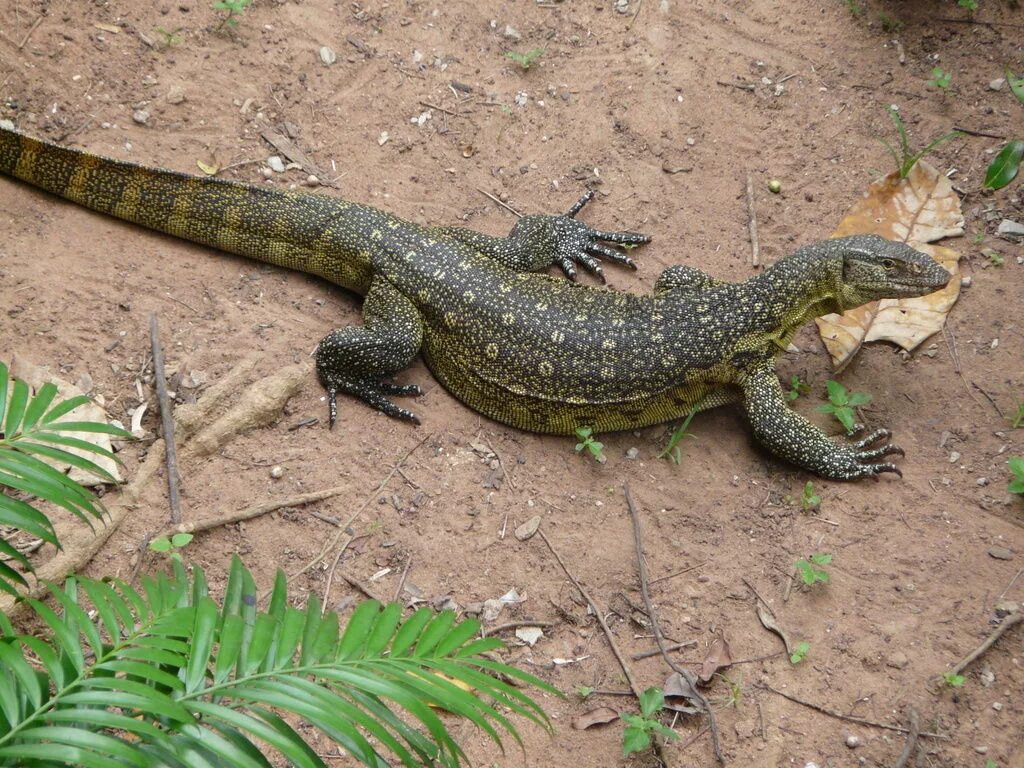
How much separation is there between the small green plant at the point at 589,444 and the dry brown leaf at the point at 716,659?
1.45 metres

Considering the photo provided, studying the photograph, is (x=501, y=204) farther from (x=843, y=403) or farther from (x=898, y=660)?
(x=898, y=660)

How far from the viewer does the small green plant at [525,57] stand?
7754mm

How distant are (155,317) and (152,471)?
1250mm

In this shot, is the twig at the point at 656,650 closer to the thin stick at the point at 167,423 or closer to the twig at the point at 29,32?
the thin stick at the point at 167,423

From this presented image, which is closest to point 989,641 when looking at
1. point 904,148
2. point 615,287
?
point 615,287

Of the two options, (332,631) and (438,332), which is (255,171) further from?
(332,631)

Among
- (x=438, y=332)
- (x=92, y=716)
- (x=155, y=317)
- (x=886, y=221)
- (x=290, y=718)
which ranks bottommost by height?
(x=290, y=718)

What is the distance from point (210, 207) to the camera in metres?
6.34

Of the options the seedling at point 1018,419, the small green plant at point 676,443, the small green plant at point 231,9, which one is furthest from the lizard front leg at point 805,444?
the small green plant at point 231,9

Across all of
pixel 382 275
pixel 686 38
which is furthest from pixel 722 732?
pixel 686 38

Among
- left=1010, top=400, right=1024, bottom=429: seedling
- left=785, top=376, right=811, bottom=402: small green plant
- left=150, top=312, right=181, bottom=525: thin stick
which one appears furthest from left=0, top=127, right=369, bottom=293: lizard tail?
left=1010, top=400, right=1024, bottom=429: seedling

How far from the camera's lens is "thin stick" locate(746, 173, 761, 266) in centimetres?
693

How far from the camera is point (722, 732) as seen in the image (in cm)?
457

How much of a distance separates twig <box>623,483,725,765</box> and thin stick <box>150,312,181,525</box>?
2.73m
